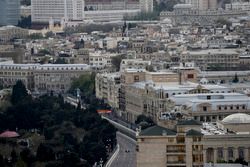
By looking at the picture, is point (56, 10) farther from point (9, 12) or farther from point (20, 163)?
point (20, 163)

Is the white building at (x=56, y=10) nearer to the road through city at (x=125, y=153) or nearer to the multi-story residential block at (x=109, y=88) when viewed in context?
the multi-story residential block at (x=109, y=88)

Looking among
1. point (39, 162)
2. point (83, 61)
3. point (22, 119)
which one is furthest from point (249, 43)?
point (39, 162)

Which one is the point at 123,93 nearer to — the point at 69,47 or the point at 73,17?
the point at 69,47

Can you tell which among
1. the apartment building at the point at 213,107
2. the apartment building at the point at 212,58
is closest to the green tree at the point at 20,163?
the apartment building at the point at 213,107

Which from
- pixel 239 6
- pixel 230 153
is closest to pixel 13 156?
pixel 230 153

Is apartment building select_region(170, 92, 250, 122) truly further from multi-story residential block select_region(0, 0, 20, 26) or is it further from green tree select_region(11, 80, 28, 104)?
multi-story residential block select_region(0, 0, 20, 26)

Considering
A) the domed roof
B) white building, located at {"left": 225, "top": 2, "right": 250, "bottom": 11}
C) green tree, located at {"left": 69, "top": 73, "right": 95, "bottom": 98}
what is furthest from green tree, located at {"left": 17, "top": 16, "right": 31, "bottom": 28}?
the domed roof
